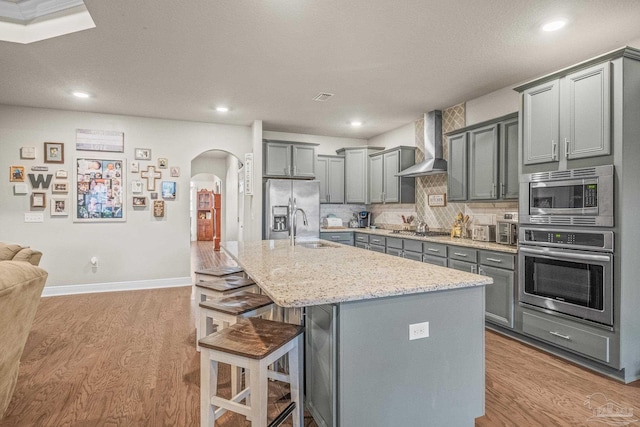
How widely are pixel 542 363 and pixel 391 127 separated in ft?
13.8

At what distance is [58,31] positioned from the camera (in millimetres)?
2795

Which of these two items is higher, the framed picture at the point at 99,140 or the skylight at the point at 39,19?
the skylight at the point at 39,19

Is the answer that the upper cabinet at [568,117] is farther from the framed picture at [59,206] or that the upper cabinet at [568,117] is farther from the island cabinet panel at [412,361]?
the framed picture at [59,206]

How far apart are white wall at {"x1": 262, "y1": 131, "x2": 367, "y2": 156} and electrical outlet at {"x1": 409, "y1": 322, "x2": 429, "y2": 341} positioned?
503 centimetres

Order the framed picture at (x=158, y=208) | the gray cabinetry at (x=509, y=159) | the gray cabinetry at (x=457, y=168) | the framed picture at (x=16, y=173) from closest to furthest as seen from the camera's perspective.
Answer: the gray cabinetry at (x=509, y=159)
the gray cabinetry at (x=457, y=168)
the framed picture at (x=16, y=173)
the framed picture at (x=158, y=208)

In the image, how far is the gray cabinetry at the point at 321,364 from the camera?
1491 millimetres

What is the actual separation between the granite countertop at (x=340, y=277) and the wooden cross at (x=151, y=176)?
3390 mm

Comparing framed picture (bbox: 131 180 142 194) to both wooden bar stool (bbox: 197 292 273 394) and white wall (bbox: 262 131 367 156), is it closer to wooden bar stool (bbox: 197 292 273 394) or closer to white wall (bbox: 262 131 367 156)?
white wall (bbox: 262 131 367 156)

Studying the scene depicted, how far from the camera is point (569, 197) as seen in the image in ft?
8.66

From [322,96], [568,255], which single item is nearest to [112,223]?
[322,96]

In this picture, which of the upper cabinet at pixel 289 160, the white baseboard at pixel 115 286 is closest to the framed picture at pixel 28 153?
the white baseboard at pixel 115 286

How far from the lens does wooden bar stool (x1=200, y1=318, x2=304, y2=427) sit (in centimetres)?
143

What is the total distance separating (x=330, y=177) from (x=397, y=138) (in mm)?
1351

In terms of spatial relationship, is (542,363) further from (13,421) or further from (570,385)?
(13,421)
